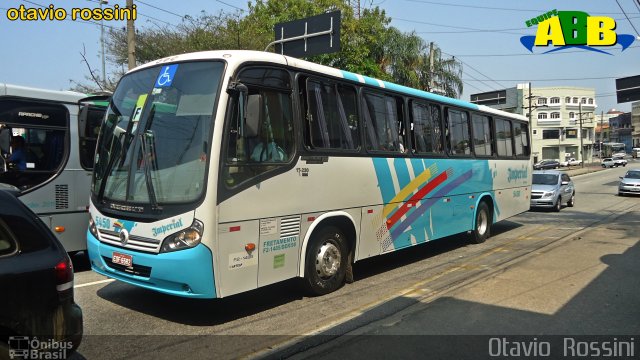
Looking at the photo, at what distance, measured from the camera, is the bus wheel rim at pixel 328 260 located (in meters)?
6.40

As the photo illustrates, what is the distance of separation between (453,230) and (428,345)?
552 centimetres

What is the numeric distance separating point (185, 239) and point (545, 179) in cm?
1842

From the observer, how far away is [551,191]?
18.6 meters

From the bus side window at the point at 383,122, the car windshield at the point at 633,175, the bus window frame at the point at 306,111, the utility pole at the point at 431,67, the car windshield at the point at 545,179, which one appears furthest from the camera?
the utility pole at the point at 431,67

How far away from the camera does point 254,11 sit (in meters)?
25.6

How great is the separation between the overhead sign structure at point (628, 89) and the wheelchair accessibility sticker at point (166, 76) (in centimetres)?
1977

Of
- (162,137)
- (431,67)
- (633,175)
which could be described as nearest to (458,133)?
(162,137)

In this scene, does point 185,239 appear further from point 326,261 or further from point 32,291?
point 326,261

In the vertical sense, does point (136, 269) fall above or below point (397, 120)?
below

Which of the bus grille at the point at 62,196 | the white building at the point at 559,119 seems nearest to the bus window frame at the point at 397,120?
the bus grille at the point at 62,196

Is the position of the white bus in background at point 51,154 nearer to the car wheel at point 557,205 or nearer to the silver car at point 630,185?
the car wheel at point 557,205

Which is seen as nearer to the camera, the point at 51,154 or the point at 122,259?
the point at 122,259

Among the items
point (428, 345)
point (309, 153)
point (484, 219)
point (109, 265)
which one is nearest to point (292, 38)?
point (484, 219)

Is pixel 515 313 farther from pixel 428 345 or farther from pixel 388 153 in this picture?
pixel 388 153
